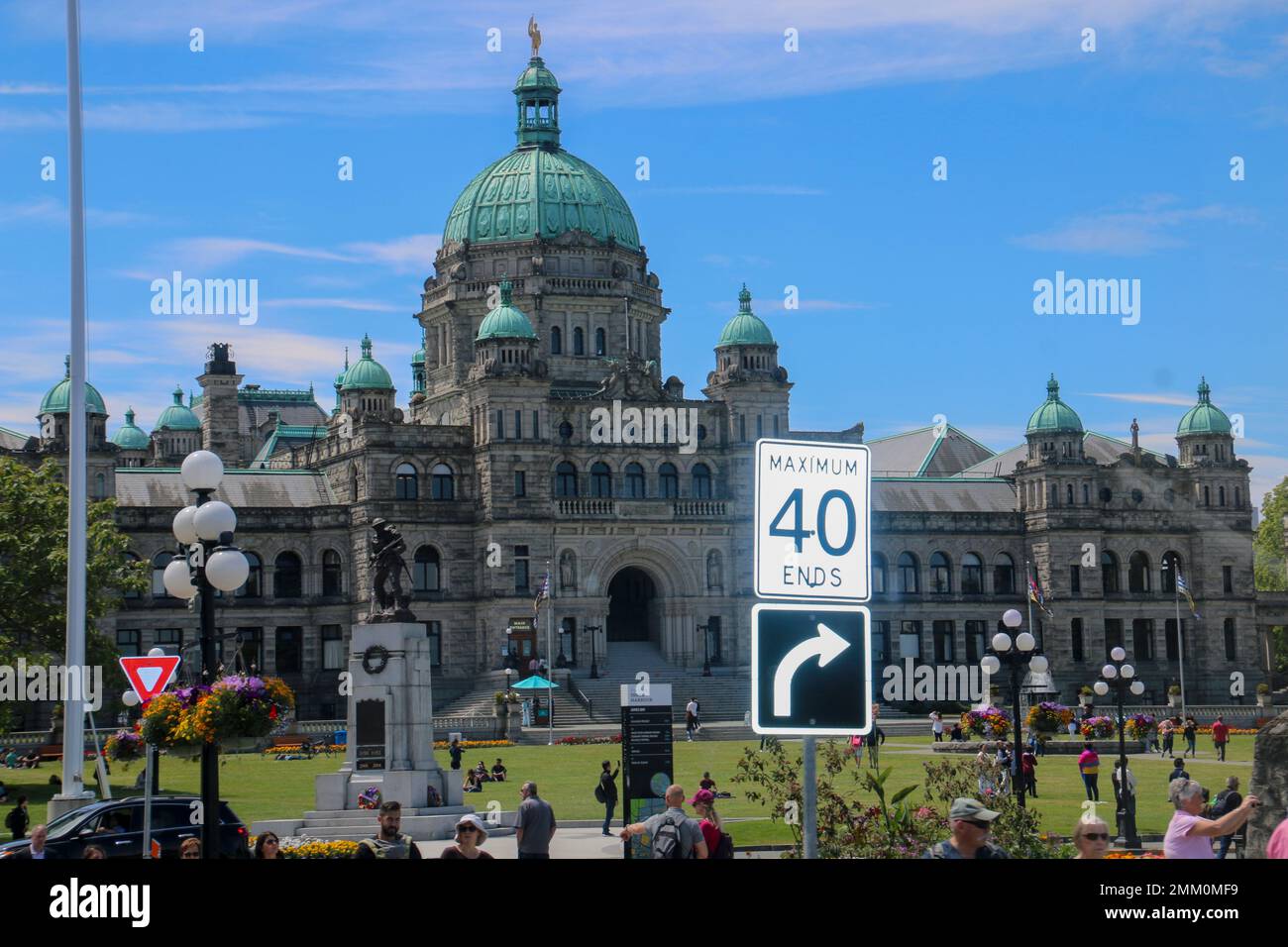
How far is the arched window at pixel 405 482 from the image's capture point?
93.7m

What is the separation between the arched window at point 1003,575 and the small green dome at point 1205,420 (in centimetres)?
1212

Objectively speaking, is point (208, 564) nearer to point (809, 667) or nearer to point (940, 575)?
point (809, 667)

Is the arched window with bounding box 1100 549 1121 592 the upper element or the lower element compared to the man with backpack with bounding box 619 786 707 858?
upper

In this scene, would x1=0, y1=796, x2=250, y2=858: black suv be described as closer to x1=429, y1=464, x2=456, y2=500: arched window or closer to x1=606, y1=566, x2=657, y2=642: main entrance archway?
x1=429, y1=464, x2=456, y2=500: arched window

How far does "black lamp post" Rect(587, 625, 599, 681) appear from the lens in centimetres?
9156

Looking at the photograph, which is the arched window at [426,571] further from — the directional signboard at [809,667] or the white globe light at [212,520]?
the directional signboard at [809,667]

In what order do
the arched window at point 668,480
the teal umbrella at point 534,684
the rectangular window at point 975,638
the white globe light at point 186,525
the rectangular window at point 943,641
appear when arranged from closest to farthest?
the white globe light at point 186,525 < the teal umbrella at point 534,684 < the arched window at point 668,480 < the rectangular window at point 943,641 < the rectangular window at point 975,638

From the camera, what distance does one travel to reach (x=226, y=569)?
68.0ft

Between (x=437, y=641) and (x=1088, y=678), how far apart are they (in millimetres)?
34326

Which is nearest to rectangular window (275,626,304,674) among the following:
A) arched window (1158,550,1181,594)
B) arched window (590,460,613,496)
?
arched window (590,460,613,496)

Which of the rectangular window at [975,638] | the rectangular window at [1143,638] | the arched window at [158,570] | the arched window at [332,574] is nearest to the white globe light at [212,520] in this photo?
the arched window at [158,570]

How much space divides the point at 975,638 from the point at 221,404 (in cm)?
5093

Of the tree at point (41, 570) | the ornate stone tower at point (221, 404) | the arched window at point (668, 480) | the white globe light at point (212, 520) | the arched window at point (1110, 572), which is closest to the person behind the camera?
the white globe light at point (212, 520)
